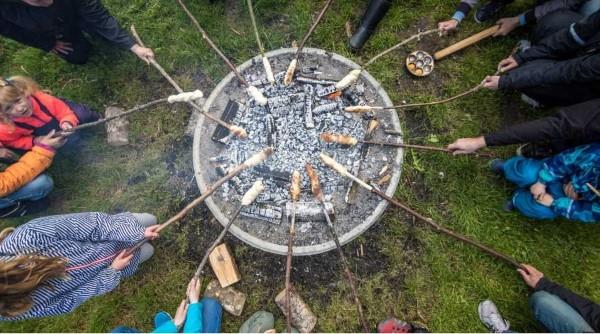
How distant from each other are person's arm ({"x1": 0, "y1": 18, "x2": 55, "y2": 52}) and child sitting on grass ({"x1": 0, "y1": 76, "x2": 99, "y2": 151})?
538 millimetres

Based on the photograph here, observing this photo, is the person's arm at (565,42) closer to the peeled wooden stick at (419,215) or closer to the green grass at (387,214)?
the green grass at (387,214)

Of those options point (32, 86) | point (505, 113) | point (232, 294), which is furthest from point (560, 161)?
point (32, 86)

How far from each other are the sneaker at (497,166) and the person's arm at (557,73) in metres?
0.88

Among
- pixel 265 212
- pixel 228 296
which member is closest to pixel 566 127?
pixel 265 212

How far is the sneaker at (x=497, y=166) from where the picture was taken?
13.5ft

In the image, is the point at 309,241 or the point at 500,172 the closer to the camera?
the point at 309,241

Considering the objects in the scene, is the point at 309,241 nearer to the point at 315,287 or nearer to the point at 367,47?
the point at 315,287

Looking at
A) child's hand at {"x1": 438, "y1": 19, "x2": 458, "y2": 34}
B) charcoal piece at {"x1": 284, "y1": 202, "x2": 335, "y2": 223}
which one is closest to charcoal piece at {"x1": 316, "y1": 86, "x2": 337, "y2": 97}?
charcoal piece at {"x1": 284, "y1": 202, "x2": 335, "y2": 223}

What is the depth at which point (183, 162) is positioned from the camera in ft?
14.2

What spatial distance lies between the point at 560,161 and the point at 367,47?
2403 millimetres

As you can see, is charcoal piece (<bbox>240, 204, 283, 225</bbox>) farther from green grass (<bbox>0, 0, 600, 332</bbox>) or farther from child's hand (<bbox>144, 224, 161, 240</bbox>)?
child's hand (<bbox>144, 224, 161, 240</bbox>)

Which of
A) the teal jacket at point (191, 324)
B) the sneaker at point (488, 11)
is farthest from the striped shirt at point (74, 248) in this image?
the sneaker at point (488, 11)

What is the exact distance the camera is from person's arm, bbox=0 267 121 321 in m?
2.91

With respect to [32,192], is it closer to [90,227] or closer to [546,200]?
[90,227]
